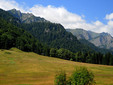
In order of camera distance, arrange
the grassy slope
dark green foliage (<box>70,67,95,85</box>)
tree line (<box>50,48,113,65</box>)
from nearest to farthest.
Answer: dark green foliage (<box>70,67,95,85</box>) < the grassy slope < tree line (<box>50,48,113,65</box>)

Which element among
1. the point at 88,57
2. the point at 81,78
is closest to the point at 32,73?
the point at 81,78

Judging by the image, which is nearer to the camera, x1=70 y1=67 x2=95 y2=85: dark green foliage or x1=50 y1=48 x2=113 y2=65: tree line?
x1=70 y1=67 x2=95 y2=85: dark green foliage

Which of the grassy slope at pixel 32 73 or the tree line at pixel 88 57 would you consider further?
the tree line at pixel 88 57

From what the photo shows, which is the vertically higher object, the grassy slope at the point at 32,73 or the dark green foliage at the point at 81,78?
the dark green foliage at the point at 81,78

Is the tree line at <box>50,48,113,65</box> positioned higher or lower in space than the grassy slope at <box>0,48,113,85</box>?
higher

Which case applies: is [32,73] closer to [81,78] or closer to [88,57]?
[81,78]

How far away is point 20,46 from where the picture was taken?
520 ft

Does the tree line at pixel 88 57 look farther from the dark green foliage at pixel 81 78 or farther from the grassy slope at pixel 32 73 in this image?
the dark green foliage at pixel 81 78

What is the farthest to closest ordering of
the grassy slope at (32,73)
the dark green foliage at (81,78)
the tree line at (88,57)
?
1. the tree line at (88,57)
2. the grassy slope at (32,73)
3. the dark green foliage at (81,78)

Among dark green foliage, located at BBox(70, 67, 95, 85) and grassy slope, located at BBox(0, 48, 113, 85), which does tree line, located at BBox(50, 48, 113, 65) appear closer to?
grassy slope, located at BBox(0, 48, 113, 85)

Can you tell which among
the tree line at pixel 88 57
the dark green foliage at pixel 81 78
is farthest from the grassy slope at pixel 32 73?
the tree line at pixel 88 57

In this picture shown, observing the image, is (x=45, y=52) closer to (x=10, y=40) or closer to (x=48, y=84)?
(x=10, y=40)

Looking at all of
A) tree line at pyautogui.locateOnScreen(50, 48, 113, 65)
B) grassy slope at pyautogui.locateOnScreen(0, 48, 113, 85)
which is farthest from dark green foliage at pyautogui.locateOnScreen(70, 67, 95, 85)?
tree line at pyautogui.locateOnScreen(50, 48, 113, 65)

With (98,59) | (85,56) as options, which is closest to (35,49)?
(85,56)
